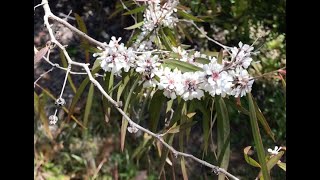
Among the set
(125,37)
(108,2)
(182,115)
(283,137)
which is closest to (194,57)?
(182,115)

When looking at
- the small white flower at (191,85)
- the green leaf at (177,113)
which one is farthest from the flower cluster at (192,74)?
the green leaf at (177,113)

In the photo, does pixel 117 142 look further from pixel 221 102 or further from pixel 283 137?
pixel 221 102

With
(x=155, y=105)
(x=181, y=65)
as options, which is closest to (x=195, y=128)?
(x=155, y=105)

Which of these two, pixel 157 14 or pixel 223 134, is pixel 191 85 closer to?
pixel 223 134

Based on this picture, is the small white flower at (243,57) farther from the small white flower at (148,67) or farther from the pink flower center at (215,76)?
the small white flower at (148,67)

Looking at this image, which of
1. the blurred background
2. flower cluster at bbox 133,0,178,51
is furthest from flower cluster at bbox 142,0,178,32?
the blurred background
